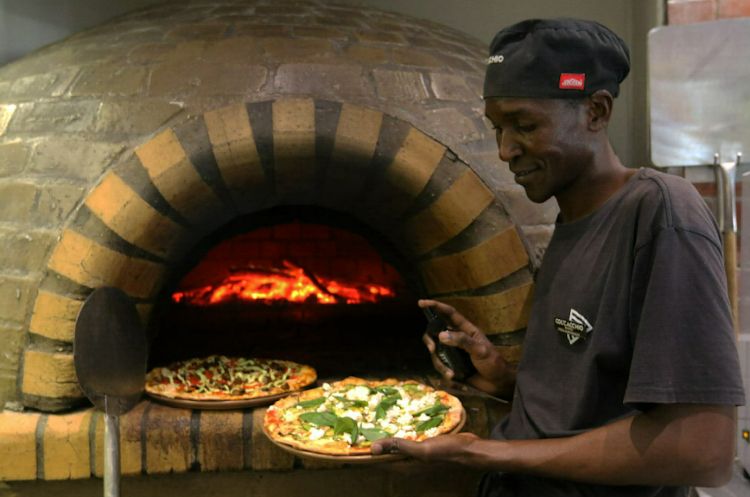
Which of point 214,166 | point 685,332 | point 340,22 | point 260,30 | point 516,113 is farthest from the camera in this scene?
point 340,22

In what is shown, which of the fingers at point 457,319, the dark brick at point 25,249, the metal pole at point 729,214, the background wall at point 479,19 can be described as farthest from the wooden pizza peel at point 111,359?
the metal pole at point 729,214

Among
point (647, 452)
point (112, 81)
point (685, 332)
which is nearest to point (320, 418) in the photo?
point (647, 452)

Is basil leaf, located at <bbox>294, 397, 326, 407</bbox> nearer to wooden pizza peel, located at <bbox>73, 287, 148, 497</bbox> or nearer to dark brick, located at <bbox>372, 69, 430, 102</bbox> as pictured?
wooden pizza peel, located at <bbox>73, 287, 148, 497</bbox>

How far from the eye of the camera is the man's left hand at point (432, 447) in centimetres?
117

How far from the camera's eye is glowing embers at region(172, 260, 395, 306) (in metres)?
3.07

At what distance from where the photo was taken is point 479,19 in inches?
111

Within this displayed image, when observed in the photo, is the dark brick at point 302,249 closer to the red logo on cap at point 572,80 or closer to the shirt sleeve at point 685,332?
the red logo on cap at point 572,80

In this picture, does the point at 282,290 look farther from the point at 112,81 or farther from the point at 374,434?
the point at 374,434

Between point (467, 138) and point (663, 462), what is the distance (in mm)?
1269

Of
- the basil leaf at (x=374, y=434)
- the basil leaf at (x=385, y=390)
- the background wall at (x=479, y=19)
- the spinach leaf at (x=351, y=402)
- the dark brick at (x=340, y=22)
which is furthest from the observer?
the background wall at (x=479, y=19)

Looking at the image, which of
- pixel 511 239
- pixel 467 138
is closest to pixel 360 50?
pixel 467 138

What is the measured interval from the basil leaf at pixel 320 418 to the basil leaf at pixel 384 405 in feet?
0.43

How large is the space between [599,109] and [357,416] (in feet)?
3.36

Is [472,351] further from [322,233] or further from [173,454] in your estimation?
[322,233]
